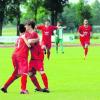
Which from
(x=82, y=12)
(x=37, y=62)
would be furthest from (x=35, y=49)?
(x=82, y=12)

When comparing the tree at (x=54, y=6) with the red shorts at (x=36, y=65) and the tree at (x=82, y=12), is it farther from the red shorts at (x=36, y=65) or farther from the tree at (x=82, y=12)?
the red shorts at (x=36, y=65)

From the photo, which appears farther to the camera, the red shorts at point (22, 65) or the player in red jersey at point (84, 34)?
the player in red jersey at point (84, 34)

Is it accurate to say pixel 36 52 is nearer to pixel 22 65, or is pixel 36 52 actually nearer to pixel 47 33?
pixel 22 65

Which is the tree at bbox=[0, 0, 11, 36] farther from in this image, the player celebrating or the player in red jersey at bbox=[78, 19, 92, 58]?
the player celebrating

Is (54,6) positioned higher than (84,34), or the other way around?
(84,34)

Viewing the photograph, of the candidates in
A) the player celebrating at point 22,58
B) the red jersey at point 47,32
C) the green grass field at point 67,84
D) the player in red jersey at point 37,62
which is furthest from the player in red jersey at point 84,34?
the player celebrating at point 22,58

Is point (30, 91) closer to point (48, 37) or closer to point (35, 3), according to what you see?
point (48, 37)

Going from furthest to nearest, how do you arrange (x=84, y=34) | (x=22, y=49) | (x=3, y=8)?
(x=3, y=8) < (x=84, y=34) < (x=22, y=49)

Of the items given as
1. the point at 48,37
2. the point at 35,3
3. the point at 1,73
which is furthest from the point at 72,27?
the point at 1,73

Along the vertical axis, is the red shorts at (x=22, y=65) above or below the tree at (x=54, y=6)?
above

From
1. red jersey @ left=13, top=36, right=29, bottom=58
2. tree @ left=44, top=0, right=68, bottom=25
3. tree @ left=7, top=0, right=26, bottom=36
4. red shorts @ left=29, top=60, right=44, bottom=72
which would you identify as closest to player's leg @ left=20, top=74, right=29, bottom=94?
red jersey @ left=13, top=36, right=29, bottom=58

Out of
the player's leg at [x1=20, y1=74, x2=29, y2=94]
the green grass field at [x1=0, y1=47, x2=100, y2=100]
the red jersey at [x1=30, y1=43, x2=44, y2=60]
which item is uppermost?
the red jersey at [x1=30, y1=43, x2=44, y2=60]

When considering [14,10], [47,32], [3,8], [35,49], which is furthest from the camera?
[14,10]

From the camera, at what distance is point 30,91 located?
52.0 ft
